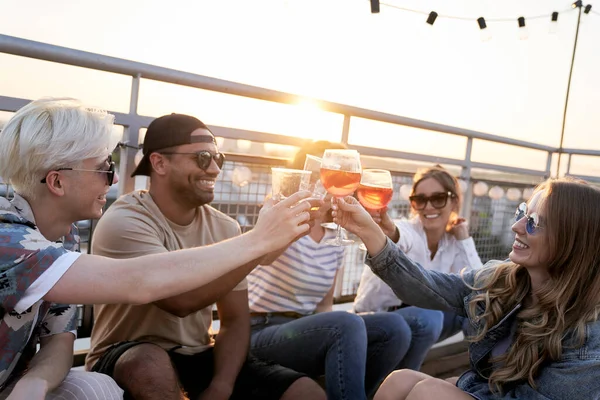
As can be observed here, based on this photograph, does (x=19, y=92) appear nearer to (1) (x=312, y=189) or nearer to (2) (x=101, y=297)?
(2) (x=101, y=297)

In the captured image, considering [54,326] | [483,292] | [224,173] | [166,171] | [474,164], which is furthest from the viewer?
[474,164]

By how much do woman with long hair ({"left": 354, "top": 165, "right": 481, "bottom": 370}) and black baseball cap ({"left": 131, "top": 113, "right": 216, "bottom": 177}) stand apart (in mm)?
1246

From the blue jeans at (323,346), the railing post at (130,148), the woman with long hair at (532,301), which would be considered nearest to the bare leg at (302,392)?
the blue jeans at (323,346)

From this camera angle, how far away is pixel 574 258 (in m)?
1.73

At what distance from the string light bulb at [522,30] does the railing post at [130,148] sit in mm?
6553

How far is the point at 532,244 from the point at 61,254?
154 centimetres

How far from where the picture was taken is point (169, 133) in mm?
2252

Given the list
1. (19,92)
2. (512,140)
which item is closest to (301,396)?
(19,92)

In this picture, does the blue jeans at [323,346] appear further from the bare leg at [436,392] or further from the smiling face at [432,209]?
the smiling face at [432,209]

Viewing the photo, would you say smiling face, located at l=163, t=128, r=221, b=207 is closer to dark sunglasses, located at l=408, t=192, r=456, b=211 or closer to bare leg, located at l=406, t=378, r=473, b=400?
bare leg, located at l=406, t=378, r=473, b=400

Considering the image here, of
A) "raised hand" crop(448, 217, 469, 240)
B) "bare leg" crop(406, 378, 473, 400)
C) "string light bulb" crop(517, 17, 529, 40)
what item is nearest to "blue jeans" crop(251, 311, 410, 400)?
"bare leg" crop(406, 378, 473, 400)

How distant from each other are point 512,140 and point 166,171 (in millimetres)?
3748

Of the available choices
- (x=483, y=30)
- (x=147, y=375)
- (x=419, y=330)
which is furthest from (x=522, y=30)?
(x=147, y=375)

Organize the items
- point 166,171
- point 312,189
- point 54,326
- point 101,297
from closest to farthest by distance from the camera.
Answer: point 101,297 → point 54,326 → point 312,189 → point 166,171
